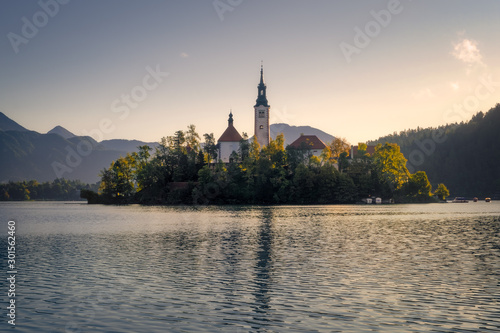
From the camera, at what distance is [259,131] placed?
191125 mm

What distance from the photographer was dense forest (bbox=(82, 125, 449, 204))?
148 m

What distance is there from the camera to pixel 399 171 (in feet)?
→ 507

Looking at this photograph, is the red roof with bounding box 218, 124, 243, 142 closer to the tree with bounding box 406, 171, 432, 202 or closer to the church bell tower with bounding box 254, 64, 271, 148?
the church bell tower with bounding box 254, 64, 271, 148

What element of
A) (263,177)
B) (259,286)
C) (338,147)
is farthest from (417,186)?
(259,286)

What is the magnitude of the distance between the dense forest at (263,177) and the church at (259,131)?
74.6ft

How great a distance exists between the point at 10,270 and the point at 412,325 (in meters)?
22.8

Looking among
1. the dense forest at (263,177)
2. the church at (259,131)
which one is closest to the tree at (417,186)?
the dense forest at (263,177)

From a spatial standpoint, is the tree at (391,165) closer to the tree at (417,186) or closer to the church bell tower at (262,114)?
the tree at (417,186)

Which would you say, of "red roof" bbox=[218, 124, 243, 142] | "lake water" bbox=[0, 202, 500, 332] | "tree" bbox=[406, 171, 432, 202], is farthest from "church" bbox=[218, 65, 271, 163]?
"lake water" bbox=[0, 202, 500, 332]

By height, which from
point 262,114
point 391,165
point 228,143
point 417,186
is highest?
point 262,114

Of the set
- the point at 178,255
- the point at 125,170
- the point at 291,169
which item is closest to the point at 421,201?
the point at 291,169

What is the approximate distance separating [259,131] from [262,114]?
774 cm

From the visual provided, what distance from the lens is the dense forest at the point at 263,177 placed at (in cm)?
14850

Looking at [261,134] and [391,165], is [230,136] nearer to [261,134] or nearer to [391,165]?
[261,134]
